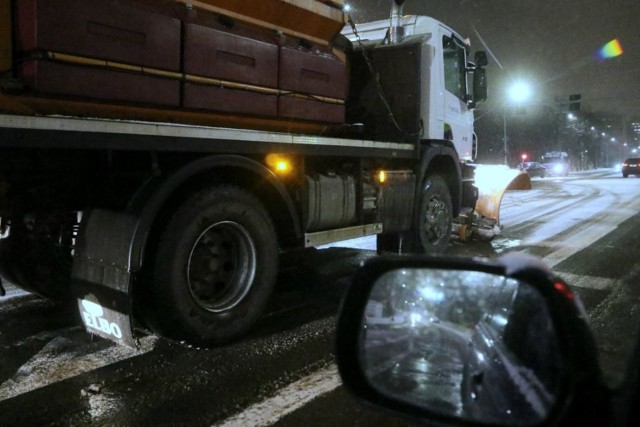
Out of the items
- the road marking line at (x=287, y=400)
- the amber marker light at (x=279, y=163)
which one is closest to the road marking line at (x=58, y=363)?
the road marking line at (x=287, y=400)

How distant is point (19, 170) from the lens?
352 cm

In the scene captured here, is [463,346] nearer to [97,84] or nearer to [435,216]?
[97,84]

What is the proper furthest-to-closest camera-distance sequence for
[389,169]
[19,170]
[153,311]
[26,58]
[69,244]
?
1. [389,169]
2. [69,244]
3. [153,311]
4. [19,170]
5. [26,58]

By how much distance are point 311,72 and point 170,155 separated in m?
1.67

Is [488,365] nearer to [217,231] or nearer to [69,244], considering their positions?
[217,231]

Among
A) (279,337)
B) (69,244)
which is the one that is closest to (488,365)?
(279,337)

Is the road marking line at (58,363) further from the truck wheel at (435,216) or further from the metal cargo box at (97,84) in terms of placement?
the truck wheel at (435,216)

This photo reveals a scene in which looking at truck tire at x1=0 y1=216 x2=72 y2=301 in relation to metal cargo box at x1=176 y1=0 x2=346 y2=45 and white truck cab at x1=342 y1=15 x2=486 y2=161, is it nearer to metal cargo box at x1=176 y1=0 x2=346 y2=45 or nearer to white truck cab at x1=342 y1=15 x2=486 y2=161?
metal cargo box at x1=176 y1=0 x2=346 y2=45

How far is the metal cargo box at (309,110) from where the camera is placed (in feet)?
15.3

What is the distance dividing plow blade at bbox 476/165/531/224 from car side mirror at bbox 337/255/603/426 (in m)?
7.61

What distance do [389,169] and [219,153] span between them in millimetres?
2882

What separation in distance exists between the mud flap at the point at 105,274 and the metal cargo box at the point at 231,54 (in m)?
1.23

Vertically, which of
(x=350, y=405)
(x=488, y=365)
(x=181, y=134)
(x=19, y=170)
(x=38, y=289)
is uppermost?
(x=181, y=134)

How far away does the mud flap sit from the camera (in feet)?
11.4
